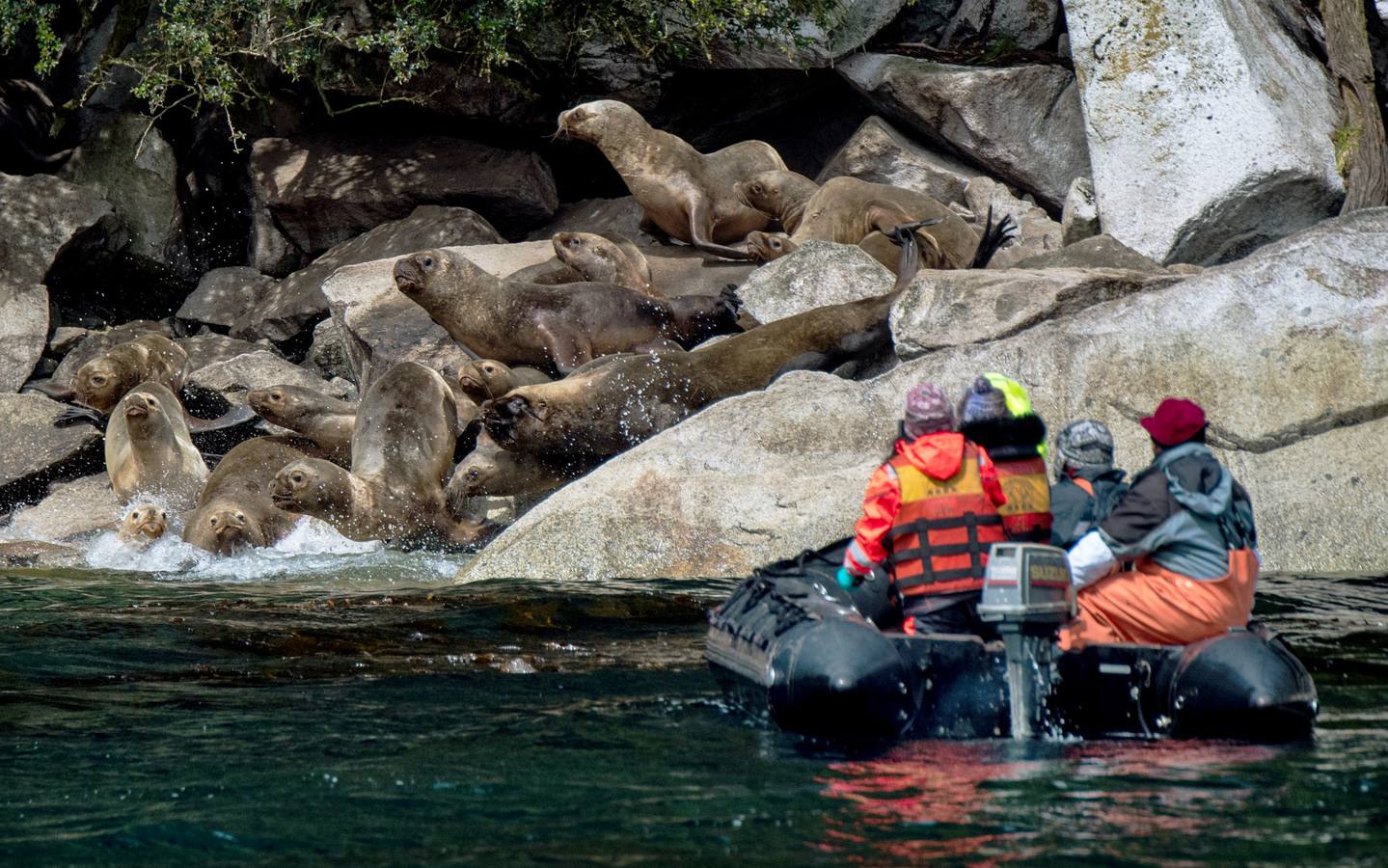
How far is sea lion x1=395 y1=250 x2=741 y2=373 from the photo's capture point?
11844 millimetres

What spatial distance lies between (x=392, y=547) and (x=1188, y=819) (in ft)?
24.1

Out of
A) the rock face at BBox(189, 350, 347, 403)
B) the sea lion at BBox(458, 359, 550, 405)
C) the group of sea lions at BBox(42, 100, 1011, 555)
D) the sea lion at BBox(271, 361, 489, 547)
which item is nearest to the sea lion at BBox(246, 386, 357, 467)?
the group of sea lions at BBox(42, 100, 1011, 555)

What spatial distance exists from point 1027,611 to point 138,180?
13996mm

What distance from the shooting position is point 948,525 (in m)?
4.97

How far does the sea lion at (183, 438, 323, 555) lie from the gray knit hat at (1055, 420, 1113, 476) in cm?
617

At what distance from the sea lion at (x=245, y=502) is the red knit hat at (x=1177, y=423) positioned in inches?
265

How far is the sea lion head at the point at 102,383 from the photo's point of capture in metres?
13.1

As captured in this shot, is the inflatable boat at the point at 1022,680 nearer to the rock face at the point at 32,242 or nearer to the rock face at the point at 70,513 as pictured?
the rock face at the point at 70,513

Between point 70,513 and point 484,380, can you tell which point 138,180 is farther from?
point 484,380

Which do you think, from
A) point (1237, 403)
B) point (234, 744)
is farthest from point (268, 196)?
→ point (234, 744)

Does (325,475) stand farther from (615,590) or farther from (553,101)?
(553,101)

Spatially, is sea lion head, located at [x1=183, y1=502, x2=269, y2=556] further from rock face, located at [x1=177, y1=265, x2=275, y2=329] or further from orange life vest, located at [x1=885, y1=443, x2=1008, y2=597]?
orange life vest, located at [x1=885, y1=443, x2=1008, y2=597]

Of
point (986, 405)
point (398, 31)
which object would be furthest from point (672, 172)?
point (986, 405)

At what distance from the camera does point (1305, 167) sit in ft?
40.6
